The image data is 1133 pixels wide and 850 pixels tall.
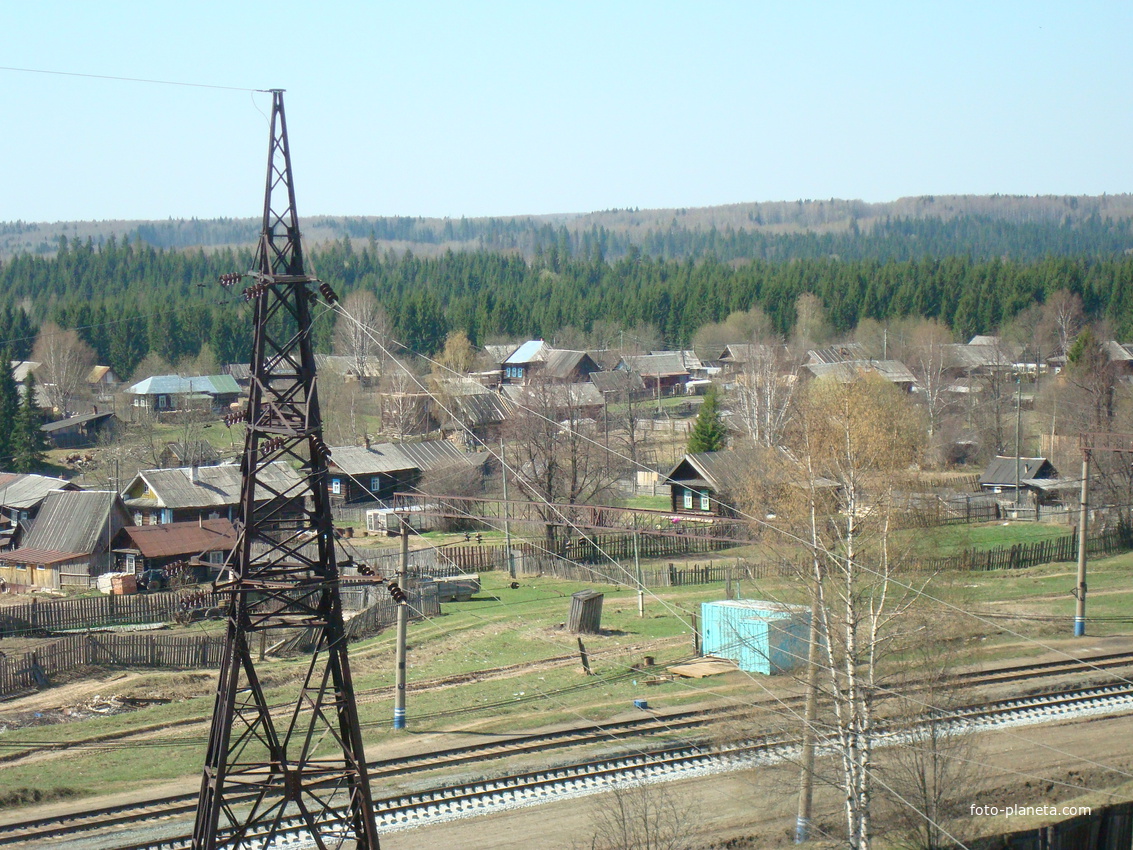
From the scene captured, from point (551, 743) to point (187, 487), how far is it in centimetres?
2855

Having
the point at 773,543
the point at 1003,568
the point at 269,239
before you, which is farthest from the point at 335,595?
the point at 1003,568

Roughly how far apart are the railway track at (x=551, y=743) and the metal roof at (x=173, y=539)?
67.2 feet

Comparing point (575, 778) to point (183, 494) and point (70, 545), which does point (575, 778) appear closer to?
point (70, 545)

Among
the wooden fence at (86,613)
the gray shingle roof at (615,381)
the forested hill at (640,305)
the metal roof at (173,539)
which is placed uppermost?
the forested hill at (640,305)

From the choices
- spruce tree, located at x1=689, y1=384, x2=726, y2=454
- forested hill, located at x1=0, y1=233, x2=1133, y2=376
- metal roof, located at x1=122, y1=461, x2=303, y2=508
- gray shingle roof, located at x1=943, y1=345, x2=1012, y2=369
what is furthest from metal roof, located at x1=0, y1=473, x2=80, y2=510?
gray shingle roof, located at x1=943, y1=345, x2=1012, y2=369

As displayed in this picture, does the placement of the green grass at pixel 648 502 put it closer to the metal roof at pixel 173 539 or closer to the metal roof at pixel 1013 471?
the metal roof at pixel 1013 471

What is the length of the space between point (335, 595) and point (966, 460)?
5319cm

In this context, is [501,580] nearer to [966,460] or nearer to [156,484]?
[156,484]

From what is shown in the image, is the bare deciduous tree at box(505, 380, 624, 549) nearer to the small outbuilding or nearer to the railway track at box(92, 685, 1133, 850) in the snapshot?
the small outbuilding

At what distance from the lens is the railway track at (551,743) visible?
49.2 feet

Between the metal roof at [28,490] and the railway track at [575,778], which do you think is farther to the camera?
the metal roof at [28,490]

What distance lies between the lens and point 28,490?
152 ft

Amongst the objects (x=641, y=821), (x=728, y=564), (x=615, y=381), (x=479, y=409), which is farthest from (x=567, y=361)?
(x=641, y=821)

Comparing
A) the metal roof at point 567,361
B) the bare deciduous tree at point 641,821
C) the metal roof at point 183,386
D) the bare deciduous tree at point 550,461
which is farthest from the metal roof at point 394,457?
the bare deciduous tree at point 641,821
